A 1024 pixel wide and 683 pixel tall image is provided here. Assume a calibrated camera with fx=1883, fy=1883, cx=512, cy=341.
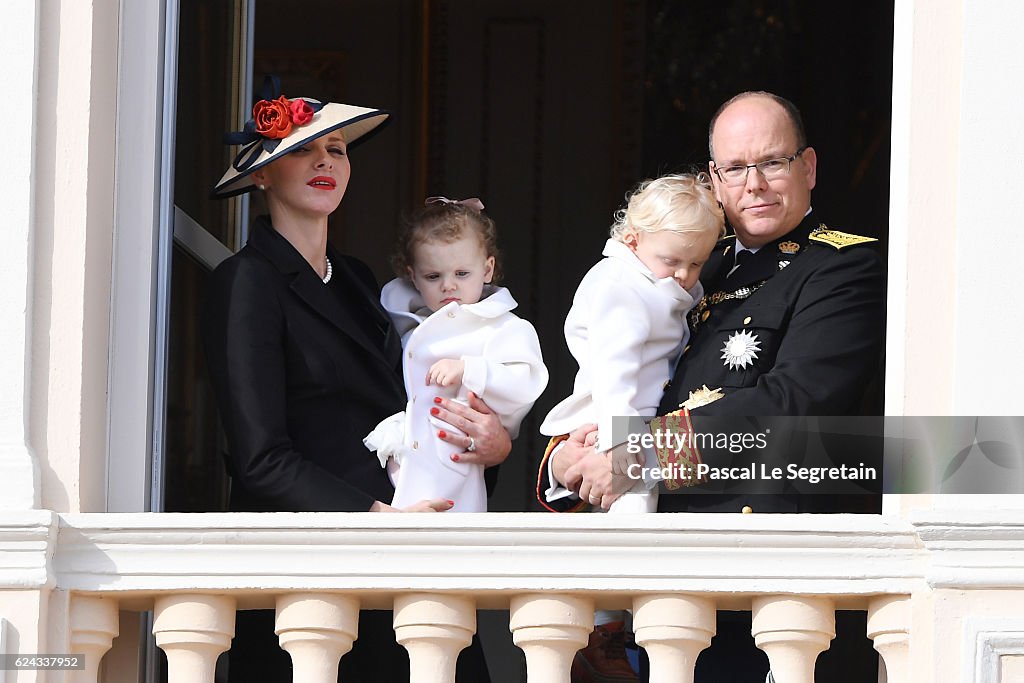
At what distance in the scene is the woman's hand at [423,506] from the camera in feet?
12.1

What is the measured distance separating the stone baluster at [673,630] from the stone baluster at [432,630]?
32 centimetres

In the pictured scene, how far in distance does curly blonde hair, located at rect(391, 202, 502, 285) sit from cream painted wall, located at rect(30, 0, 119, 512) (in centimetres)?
72

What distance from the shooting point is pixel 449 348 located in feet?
13.0

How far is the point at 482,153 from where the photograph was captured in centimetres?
740

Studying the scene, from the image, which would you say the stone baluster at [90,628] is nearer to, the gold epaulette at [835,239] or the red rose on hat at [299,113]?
the red rose on hat at [299,113]

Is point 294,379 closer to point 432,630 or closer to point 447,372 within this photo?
point 447,372

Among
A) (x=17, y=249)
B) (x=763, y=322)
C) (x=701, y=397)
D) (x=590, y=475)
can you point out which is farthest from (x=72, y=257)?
(x=763, y=322)

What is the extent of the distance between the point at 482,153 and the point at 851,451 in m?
4.03

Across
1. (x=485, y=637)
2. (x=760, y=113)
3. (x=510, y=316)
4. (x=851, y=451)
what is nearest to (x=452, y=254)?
(x=510, y=316)

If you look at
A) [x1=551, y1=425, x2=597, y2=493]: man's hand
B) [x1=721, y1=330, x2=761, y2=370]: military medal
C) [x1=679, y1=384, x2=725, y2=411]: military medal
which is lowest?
[x1=551, y1=425, x2=597, y2=493]: man's hand

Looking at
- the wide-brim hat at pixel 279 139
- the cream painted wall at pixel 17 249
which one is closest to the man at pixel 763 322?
the wide-brim hat at pixel 279 139

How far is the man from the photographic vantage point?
3.63 meters

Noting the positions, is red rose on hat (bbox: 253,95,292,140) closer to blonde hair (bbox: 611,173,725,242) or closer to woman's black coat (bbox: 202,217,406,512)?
woman's black coat (bbox: 202,217,406,512)

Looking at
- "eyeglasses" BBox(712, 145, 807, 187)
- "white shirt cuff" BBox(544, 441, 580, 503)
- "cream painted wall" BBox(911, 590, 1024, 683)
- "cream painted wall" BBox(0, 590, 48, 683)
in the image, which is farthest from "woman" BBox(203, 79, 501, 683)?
"cream painted wall" BBox(911, 590, 1024, 683)
